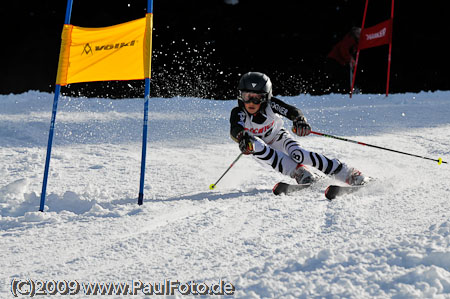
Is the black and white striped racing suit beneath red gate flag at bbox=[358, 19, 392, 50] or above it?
beneath

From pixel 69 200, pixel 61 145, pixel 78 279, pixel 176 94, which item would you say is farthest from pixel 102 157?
pixel 176 94

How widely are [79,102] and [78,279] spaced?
6.99 metres

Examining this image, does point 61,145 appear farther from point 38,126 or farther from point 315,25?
point 315,25

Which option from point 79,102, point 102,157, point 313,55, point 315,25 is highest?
point 315,25

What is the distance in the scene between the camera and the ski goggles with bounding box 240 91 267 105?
394 cm

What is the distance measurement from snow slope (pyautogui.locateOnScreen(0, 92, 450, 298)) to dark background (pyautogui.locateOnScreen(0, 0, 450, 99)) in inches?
150

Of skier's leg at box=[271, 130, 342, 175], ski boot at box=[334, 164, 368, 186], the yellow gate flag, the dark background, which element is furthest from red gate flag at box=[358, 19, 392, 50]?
the yellow gate flag

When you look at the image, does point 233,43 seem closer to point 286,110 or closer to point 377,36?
point 377,36

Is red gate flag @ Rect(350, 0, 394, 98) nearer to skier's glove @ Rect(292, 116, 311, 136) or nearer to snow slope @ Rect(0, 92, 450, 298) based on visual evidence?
snow slope @ Rect(0, 92, 450, 298)

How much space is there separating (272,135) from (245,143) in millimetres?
590

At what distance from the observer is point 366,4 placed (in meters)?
9.99

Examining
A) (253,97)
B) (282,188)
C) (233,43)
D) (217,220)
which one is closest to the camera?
(217,220)

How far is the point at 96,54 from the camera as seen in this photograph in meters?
3.23

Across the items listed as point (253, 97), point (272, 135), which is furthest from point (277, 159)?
point (253, 97)
